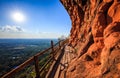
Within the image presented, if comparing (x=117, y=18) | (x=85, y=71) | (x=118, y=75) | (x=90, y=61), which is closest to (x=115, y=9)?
(x=117, y=18)

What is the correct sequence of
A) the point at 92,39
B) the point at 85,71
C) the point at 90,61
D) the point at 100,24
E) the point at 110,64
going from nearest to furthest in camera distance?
the point at 110,64, the point at 85,71, the point at 90,61, the point at 100,24, the point at 92,39

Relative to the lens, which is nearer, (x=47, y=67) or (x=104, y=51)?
(x=104, y=51)

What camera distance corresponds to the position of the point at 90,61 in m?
6.38

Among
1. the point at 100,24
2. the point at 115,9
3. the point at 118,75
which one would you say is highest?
the point at 115,9

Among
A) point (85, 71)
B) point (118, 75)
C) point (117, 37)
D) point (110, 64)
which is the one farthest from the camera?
point (85, 71)

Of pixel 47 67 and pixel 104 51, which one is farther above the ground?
pixel 104 51

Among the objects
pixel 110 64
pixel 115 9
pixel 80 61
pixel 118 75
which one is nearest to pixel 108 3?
pixel 115 9

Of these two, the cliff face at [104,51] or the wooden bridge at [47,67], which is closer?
the cliff face at [104,51]

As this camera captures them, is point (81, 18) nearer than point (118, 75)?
No

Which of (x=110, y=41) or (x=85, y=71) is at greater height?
(x=110, y=41)

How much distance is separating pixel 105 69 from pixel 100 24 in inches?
124

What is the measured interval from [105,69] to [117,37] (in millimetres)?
1367

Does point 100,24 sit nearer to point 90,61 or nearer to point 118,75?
point 90,61

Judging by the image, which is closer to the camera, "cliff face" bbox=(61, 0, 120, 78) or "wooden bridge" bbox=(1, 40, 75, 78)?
"cliff face" bbox=(61, 0, 120, 78)
